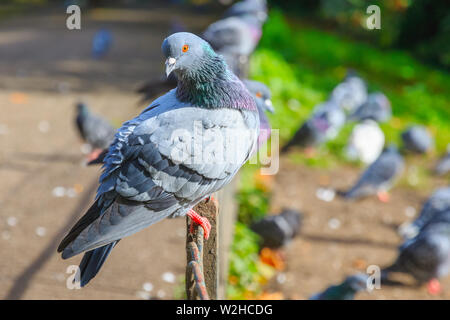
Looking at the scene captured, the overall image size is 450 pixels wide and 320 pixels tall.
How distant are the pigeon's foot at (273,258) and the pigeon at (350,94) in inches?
144

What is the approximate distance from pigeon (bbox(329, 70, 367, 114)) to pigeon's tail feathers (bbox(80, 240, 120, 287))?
623 centimetres

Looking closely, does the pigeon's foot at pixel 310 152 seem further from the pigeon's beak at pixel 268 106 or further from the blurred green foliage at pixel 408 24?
the blurred green foliage at pixel 408 24

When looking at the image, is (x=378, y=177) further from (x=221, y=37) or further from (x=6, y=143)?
(x=6, y=143)

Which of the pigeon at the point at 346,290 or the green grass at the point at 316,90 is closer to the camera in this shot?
the pigeon at the point at 346,290

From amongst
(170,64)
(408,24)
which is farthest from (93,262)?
(408,24)

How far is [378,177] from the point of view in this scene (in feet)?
18.5

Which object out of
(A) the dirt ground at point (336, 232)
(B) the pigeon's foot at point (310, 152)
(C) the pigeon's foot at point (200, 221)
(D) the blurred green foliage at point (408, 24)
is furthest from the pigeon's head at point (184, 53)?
(D) the blurred green foliage at point (408, 24)

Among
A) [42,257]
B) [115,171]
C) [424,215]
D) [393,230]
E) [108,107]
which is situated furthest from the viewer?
[108,107]

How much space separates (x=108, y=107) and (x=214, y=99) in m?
6.15

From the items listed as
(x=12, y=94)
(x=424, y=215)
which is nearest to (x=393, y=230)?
(x=424, y=215)

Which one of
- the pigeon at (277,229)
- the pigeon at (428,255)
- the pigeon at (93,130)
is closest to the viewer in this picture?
the pigeon at (428,255)

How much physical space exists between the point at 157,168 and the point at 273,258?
2.97 m

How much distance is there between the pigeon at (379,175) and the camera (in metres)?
5.64
